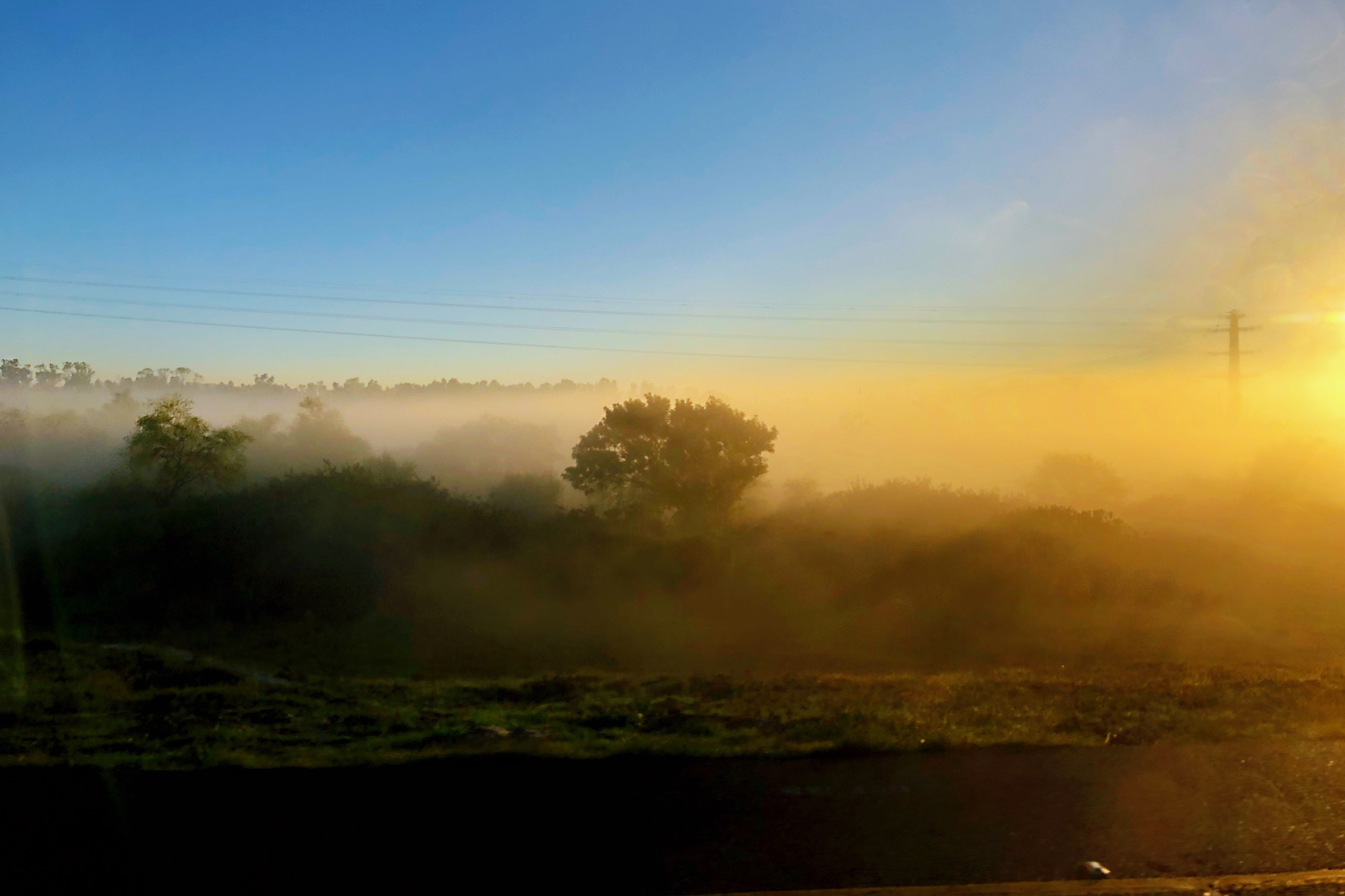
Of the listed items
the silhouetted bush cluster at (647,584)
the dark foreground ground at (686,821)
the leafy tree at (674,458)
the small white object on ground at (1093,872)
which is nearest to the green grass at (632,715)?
the dark foreground ground at (686,821)

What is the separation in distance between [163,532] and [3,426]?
39187mm

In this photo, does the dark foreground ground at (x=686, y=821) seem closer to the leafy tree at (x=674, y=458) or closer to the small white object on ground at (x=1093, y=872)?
A: the small white object on ground at (x=1093, y=872)

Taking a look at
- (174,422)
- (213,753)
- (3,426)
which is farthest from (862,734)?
(3,426)

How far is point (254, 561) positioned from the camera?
35.3 metres

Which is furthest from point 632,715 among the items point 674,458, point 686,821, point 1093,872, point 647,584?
point 674,458

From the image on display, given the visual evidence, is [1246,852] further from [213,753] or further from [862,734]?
[213,753]

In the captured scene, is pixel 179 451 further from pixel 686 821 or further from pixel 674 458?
pixel 686 821

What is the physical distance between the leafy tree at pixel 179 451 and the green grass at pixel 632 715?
3509 centimetres

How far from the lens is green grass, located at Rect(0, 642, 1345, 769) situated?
815cm

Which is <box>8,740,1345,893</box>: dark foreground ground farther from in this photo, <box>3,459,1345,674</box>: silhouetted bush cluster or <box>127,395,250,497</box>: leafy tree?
<box>127,395,250,497</box>: leafy tree

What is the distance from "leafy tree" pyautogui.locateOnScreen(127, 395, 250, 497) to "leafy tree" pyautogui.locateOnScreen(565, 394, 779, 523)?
17.8 meters

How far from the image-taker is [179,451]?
46688 mm

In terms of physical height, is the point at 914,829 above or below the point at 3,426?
below

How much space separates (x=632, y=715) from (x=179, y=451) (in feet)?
144
